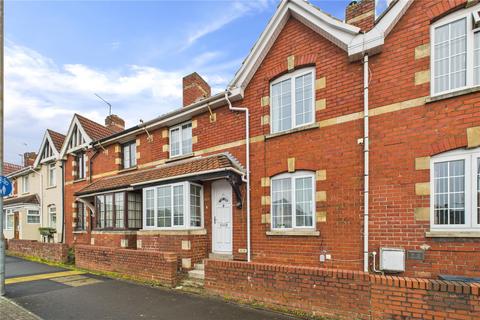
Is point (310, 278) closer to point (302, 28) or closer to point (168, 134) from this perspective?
point (302, 28)

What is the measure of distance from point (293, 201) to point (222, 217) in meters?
2.87

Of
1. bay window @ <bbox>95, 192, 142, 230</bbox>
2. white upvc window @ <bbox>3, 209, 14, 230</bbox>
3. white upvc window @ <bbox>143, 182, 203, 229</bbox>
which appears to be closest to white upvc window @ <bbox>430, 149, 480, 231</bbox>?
white upvc window @ <bbox>143, 182, 203, 229</bbox>

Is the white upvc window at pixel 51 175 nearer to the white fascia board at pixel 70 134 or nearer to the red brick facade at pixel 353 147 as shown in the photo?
the white fascia board at pixel 70 134

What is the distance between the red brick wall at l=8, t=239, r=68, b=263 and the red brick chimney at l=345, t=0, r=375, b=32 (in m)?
15.7

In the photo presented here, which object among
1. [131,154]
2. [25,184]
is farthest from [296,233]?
[25,184]

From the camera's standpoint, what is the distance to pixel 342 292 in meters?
5.97

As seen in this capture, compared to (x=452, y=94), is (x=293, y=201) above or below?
below

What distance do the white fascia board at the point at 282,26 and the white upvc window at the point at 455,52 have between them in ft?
5.92

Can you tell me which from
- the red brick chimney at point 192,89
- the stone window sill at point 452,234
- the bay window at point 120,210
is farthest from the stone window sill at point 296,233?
the red brick chimney at point 192,89

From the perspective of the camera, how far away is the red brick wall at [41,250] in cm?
1511

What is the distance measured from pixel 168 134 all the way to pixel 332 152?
7292 mm

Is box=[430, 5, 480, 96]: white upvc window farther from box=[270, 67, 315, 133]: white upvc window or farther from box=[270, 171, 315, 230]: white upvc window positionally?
box=[270, 171, 315, 230]: white upvc window

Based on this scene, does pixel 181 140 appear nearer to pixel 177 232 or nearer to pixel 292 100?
pixel 177 232

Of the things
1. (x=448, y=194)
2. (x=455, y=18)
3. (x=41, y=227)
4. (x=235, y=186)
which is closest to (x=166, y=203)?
(x=235, y=186)
